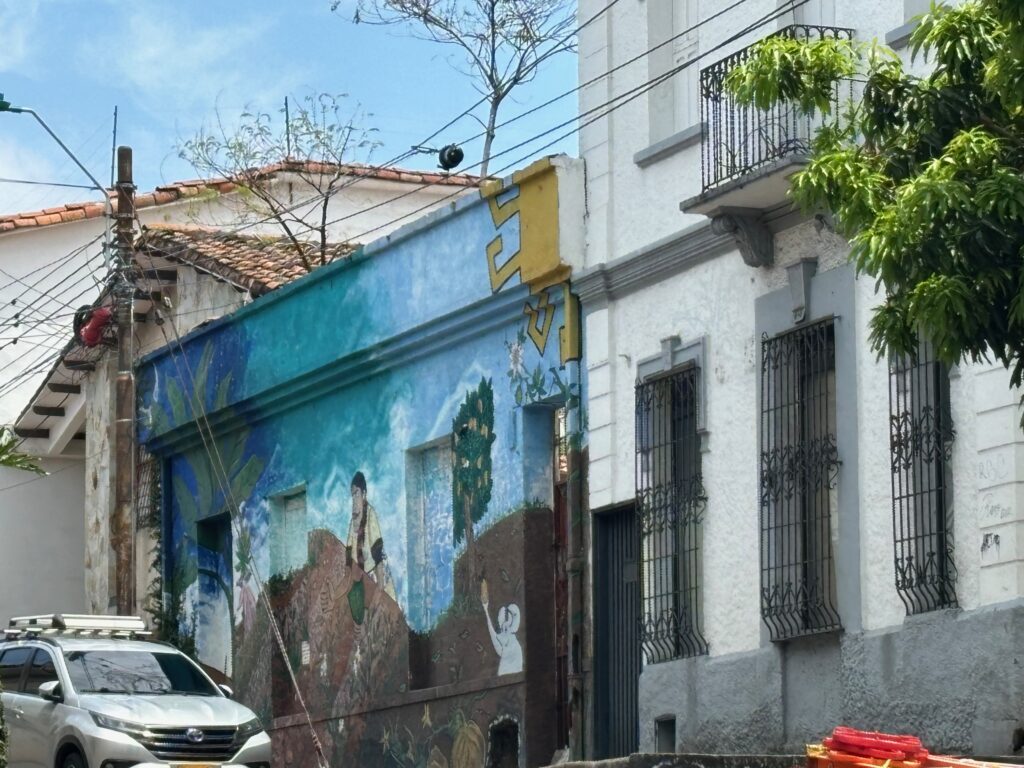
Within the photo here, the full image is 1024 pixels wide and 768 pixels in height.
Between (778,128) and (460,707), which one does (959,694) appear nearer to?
(778,128)

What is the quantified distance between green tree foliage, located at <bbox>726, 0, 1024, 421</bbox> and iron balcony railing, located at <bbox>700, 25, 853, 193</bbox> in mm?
3700

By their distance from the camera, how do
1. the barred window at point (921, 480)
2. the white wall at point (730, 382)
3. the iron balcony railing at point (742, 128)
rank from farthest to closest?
1. the iron balcony railing at point (742, 128)
2. the barred window at point (921, 480)
3. the white wall at point (730, 382)

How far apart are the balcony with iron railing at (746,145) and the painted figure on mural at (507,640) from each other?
4.63 metres

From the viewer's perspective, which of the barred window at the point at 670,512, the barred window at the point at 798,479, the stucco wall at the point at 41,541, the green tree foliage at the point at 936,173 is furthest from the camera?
the stucco wall at the point at 41,541

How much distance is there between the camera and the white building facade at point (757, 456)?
14453 mm

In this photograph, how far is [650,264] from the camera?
1828 centimetres

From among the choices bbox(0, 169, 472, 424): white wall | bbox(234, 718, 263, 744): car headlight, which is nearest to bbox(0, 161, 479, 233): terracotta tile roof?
bbox(0, 169, 472, 424): white wall

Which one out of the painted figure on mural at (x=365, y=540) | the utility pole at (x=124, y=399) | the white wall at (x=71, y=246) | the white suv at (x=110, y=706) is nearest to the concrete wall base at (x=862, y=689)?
the white suv at (x=110, y=706)

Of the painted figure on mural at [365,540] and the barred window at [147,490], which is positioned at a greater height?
the barred window at [147,490]

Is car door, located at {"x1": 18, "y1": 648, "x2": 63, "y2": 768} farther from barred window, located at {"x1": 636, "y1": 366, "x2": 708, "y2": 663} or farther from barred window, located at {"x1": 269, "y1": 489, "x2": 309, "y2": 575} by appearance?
barred window, located at {"x1": 636, "y1": 366, "x2": 708, "y2": 663}

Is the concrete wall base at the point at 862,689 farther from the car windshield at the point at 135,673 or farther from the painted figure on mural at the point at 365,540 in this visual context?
the painted figure on mural at the point at 365,540

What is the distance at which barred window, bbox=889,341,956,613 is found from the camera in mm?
14680

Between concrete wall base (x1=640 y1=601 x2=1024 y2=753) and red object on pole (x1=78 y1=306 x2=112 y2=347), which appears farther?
red object on pole (x1=78 y1=306 x2=112 y2=347)

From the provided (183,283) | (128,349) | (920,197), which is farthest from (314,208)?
(920,197)
